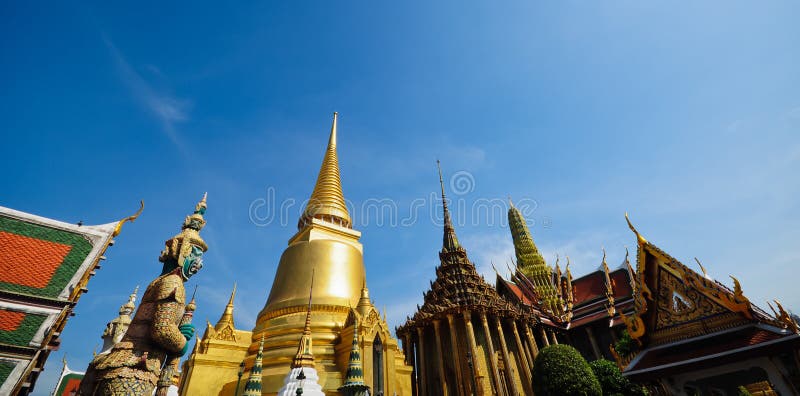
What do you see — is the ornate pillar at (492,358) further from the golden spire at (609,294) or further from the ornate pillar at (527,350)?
the golden spire at (609,294)

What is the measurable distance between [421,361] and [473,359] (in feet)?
12.5

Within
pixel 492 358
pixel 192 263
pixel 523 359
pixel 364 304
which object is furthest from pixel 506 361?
pixel 192 263

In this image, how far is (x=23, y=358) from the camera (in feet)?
18.5

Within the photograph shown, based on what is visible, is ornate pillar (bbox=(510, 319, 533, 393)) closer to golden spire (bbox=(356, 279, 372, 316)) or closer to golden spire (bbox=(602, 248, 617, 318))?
golden spire (bbox=(602, 248, 617, 318))

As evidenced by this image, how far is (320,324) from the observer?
13.3 metres

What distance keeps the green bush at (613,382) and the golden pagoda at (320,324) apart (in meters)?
6.92

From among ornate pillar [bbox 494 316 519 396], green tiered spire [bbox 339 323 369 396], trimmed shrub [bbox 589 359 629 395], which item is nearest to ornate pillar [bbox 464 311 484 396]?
ornate pillar [bbox 494 316 519 396]

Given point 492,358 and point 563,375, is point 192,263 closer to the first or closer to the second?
point 563,375

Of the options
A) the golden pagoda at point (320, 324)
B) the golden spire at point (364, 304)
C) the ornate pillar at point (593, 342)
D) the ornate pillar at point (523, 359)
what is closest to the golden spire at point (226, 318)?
the golden pagoda at point (320, 324)

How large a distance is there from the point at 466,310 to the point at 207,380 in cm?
1200

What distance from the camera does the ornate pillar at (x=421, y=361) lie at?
19.2 m

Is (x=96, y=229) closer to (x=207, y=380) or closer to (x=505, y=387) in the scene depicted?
(x=207, y=380)

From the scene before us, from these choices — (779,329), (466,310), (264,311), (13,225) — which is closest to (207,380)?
(264,311)

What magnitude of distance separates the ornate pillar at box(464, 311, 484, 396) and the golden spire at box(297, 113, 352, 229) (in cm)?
778
